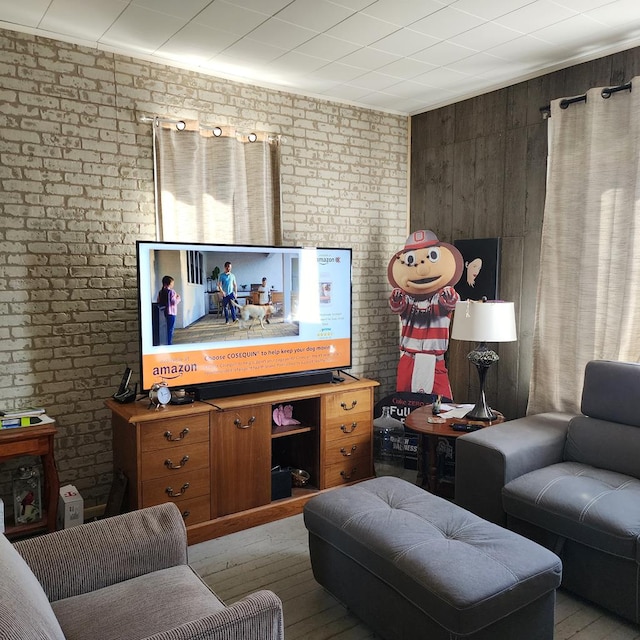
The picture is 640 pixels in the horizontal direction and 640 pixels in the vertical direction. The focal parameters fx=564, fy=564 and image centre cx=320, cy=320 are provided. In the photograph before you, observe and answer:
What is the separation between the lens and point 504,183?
12.5ft

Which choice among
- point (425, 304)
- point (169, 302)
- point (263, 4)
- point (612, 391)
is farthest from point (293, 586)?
point (263, 4)

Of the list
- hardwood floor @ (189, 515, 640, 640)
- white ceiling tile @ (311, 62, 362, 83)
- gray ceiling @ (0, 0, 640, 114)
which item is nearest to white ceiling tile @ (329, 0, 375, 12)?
gray ceiling @ (0, 0, 640, 114)

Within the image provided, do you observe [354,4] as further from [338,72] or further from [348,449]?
[348,449]

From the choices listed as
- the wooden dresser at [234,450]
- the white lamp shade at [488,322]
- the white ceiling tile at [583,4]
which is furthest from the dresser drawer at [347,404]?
the white ceiling tile at [583,4]

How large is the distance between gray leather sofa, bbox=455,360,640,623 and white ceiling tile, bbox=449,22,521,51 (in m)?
1.78

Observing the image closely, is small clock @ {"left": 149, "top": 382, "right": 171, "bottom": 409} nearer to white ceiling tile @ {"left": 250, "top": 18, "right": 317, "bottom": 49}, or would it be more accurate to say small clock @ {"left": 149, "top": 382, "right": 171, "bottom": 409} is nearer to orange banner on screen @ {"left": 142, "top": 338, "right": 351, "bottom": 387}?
orange banner on screen @ {"left": 142, "top": 338, "right": 351, "bottom": 387}

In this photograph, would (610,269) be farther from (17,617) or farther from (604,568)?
(17,617)

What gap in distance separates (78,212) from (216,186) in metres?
0.84

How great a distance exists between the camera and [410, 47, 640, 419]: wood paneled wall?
3559 millimetres

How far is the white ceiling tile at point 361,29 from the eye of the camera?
9.10ft

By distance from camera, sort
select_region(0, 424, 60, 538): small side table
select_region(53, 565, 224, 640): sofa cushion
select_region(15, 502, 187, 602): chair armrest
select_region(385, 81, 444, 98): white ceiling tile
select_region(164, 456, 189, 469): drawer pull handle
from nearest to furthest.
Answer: select_region(53, 565, 224, 640): sofa cushion, select_region(15, 502, 187, 602): chair armrest, select_region(0, 424, 60, 538): small side table, select_region(164, 456, 189, 469): drawer pull handle, select_region(385, 81, 444, 98): white ceiling tile

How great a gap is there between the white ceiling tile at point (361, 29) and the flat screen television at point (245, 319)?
3.93ft

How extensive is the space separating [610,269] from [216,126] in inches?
97.6

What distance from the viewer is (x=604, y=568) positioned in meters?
2.29
